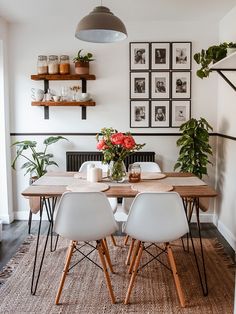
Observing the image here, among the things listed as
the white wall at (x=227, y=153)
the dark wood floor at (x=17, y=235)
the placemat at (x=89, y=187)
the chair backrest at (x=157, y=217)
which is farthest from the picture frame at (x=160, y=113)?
the chair backrest at (x=157, y=217)

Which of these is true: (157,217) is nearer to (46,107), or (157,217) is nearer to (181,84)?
(181,84)

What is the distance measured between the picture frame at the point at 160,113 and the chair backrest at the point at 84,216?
2.18 meters

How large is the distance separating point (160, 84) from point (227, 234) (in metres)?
1.96

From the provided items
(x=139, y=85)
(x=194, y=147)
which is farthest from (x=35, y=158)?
A: (x=194, y=147)

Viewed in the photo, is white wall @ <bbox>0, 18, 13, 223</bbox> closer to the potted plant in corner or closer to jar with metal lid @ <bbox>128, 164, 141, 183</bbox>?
the potted plant in corner

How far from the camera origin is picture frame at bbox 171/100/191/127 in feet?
14.3

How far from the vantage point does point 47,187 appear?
279 cm

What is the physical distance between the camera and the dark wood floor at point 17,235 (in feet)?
11.3

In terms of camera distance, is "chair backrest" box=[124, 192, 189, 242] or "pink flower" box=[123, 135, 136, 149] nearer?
"chair backrest" box=[124, 192, 189, 242]

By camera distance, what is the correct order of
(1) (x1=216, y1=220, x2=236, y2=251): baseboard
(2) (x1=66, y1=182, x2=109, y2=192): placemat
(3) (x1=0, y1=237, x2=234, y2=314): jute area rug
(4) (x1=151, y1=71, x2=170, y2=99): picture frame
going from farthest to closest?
1. (4) (x1=151, y1=71, x2=170, y2=99): picture frame
2. (1) (x1=216, y1=220, x2=236, y2=251): baseboard
3. (2) (x1=66, y1=182, x2=109, y2=192): placemat
4. (3) (x1=0, y1=237, x2=234, y2=314): jute area rug

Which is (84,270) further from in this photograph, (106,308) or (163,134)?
(163,134)

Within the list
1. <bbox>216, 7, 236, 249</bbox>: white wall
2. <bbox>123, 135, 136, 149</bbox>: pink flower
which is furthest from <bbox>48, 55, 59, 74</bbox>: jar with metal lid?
<bbox>216, 7, 236, 249</bbox>: white wall

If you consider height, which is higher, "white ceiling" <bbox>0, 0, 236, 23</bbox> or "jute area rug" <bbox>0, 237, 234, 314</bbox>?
"white ceiling" <bbox>0, 0, 236, 23</bbox>

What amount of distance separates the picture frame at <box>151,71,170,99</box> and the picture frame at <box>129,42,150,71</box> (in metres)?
0.16
